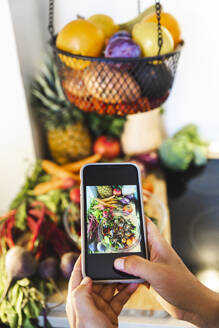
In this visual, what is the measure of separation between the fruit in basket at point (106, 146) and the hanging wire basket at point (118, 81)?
1.49 feet

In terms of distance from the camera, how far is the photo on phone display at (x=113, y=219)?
45 cm

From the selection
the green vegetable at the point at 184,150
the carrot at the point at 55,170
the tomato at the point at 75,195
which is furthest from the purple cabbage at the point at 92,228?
the green vegetable at the point at 184,150

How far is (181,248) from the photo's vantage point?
72 centimetres

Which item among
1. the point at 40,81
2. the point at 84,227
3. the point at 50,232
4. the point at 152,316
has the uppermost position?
the point at 40,81

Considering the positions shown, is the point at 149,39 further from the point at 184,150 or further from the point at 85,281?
the point at 184,150

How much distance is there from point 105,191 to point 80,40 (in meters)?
0.25

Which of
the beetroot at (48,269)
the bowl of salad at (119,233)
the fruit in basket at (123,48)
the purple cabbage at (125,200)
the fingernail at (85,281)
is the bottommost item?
the beetroot at (48,269)

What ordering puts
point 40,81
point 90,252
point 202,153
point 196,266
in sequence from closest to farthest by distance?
1. point 90,252
2. point 196,266
3. point 40,81
4. point 202,153

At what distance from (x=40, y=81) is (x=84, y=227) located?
55 centimetres

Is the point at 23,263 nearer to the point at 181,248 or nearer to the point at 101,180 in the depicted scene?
the point at 101,180

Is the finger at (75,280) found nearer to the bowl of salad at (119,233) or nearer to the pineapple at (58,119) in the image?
the bowl of salad at (119,233)

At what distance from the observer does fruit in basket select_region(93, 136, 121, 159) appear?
978 mm

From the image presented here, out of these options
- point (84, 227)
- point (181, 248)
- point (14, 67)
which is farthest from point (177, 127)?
point (84, 227)

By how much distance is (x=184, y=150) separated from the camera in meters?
0.95
